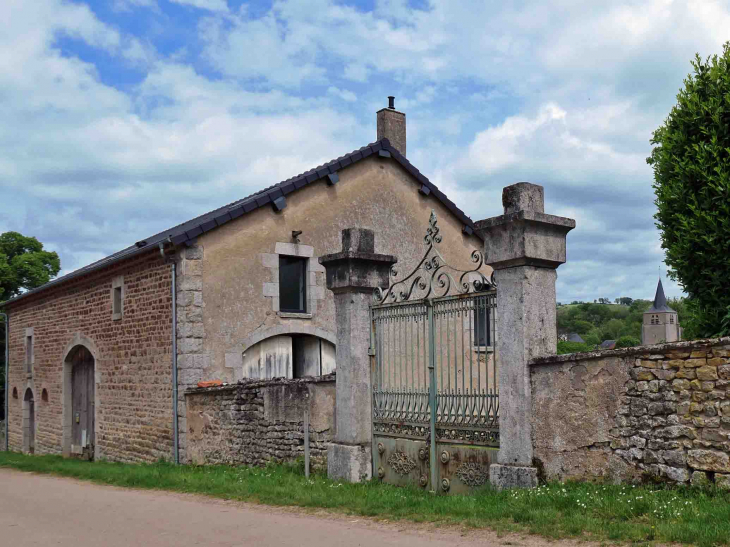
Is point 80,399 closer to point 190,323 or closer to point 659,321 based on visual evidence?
point 190,323

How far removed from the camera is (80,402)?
60.4 ft

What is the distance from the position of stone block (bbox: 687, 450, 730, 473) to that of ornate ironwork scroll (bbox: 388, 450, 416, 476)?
3283 mm

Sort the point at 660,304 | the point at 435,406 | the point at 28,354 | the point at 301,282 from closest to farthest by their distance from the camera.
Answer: the point at 435,406
the point at 301,282
the point at 28,354
the point at 660,304

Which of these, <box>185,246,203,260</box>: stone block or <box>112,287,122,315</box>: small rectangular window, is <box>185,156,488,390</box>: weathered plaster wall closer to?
<box>185,246,203,260</box>: stone block

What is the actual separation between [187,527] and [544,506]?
11.2 feet

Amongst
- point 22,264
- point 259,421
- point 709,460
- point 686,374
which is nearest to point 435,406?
point 686,374

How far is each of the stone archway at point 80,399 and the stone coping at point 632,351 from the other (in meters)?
12.7

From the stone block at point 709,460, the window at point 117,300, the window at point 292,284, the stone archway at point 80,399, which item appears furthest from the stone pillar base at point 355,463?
the stone archway at point 80,399

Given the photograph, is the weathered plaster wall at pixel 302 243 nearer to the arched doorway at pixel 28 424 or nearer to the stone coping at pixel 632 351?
the stone coping at pixel 632 351

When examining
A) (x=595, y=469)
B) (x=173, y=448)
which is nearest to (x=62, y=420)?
(x=173, y=448)

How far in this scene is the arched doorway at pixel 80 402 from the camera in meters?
17.9

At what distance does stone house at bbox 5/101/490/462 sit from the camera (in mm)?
13742

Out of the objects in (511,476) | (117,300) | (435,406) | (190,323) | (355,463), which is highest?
(117,300)

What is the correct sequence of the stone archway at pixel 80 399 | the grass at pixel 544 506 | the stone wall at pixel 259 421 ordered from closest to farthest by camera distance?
1. the grass at pixel 544 506
2. the stone wall at pixel 259 421
3. the stone archway at pixel 80 399
